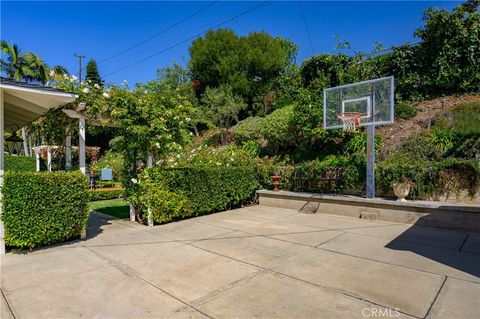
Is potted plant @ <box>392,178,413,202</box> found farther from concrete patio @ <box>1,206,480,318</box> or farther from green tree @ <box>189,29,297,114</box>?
green tree @ <box>189,29,297,114</box>

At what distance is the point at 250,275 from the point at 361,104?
655 centimetres

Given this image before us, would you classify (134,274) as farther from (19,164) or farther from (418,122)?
(19,164)

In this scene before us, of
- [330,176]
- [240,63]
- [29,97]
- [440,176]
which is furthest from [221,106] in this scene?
[29,97]

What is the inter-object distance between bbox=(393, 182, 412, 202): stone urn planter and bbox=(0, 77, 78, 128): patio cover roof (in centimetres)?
748

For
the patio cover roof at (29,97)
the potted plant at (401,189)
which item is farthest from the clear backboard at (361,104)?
the patio cover roof at (29,97)

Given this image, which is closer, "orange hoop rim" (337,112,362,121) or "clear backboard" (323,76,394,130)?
"clear backboard" (323,76,394,130)

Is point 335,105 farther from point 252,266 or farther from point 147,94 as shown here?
point 252,266

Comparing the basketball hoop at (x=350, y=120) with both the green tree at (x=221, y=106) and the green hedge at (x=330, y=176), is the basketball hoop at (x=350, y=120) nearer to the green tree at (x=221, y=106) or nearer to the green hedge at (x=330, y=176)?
the green hedge at (x=330, y=176)

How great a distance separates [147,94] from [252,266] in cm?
474

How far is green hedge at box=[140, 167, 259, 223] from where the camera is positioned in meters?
7.00

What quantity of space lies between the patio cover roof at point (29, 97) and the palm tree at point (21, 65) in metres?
17.6

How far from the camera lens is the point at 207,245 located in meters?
5.32

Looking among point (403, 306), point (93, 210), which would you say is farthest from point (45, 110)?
point (403, 306)

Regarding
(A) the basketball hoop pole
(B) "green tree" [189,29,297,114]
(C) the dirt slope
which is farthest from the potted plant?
(B) "green tree" [189,29,297,114]
